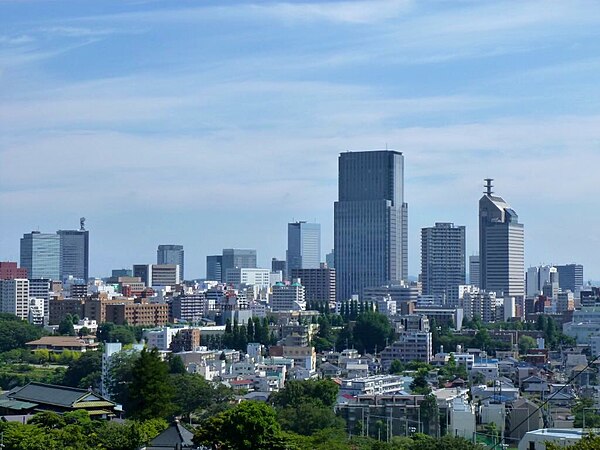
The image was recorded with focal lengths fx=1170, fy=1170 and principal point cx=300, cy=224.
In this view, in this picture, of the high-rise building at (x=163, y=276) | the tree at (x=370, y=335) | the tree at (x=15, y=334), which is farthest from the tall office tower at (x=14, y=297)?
the high-rise building at (x=163, y=276)

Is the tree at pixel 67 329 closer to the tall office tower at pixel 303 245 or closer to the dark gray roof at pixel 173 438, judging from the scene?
the dark gray roof at pixel 173 438

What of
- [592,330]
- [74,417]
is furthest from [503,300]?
[74,417]

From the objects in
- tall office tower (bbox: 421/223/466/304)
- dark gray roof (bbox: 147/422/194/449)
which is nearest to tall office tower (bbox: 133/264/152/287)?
tall office tower (bbox: 421/223/466/304)

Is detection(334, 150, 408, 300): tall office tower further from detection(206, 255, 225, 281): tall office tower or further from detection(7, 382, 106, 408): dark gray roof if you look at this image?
detection(7, 382, 106, 408): dark gray roof

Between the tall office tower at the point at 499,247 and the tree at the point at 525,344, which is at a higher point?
the tall office tower at the point at 499,247

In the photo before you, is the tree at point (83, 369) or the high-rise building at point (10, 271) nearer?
the tree at point (83, 369)

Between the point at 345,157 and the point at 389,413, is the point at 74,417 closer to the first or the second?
the point at 389,413

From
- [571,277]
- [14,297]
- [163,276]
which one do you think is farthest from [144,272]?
[571,277]

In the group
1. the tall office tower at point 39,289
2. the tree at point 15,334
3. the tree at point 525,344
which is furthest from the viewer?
the tall office tower at point 39,289
